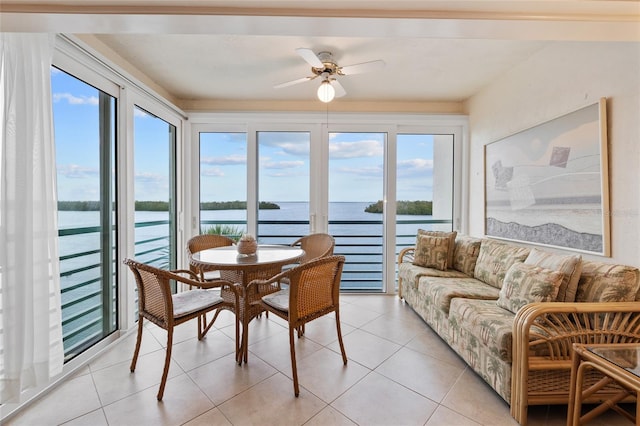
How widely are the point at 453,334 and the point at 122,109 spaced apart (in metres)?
3.42

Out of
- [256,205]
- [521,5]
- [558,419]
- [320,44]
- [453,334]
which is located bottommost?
[558,419]

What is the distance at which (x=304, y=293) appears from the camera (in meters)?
1.87

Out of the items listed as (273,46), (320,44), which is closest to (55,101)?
(273,46)

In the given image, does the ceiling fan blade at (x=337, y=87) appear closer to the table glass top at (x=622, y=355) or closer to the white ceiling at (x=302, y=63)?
the white ceiling at (x=302, y=63)

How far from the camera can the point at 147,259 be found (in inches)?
119

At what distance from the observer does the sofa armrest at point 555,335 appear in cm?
148

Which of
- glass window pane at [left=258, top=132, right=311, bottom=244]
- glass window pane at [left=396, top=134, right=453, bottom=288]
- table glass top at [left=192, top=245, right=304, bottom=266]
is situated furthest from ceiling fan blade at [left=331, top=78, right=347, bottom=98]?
table glass top at [left=192, top=245, right=304, bottom=266]

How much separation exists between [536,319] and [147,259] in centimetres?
346

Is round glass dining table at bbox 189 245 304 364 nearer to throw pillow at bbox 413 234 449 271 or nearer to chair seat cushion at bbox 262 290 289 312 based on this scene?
chair seat cushion at bbox 262 290 289 312

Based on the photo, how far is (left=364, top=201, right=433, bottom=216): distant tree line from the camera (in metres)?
3.76

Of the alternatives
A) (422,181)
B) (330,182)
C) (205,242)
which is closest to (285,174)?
(330,182)

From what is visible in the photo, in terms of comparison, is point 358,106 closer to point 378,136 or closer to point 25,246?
point 378,136

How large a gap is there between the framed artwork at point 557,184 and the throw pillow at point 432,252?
22.2 inches

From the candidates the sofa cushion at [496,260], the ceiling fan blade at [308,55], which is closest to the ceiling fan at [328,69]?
the ceiling fan blade at [308,55]
